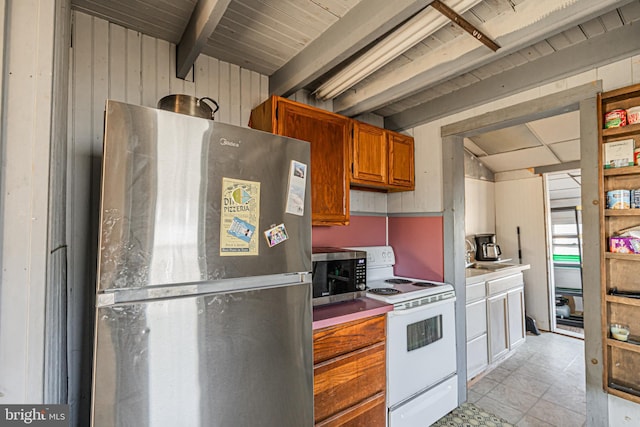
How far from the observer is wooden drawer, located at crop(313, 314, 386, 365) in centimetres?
157

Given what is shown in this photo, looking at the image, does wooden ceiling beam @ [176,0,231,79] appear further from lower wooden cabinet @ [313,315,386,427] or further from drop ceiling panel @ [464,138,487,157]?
drop ceiling panel @ [464,138,487,157]

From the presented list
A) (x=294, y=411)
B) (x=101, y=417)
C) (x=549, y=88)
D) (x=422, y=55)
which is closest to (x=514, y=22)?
(x=422, y=55)

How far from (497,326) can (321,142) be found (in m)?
2.72

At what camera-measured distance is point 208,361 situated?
1085 mm

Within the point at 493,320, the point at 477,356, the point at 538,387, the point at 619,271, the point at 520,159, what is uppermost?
the point at 520,159

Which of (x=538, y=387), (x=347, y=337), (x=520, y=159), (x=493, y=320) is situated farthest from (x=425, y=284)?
(x=520, y=159)

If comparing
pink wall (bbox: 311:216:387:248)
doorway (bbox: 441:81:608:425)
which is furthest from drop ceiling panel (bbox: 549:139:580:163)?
pink wall (bbox: 311:216:387:248)

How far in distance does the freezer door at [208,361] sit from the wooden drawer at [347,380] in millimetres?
191

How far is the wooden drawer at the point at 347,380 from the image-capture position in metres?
1.56

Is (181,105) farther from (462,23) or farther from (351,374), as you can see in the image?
(351,374)

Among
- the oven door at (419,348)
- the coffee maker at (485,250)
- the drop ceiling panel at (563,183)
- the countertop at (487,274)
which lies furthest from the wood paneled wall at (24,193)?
the drop ceiling panel at (563,183)

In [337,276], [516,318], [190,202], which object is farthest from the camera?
[516,318]

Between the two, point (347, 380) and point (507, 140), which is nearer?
point (347, 380)

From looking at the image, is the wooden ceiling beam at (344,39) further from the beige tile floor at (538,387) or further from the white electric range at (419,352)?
the beige tile floor at (538,387)
